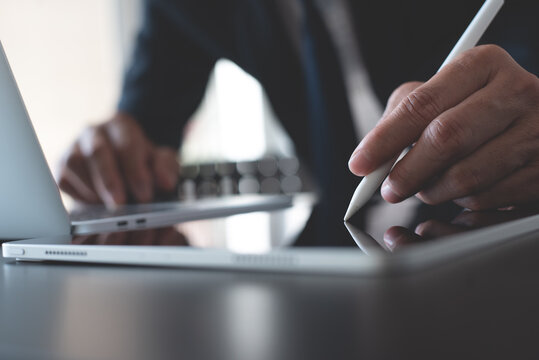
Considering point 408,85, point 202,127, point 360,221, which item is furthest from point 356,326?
point 202,127

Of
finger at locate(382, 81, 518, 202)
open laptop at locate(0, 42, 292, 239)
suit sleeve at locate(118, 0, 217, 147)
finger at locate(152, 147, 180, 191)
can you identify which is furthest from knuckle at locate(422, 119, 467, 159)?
suit sleeve at locate(118, 0, 217, 147)

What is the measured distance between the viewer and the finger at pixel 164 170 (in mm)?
869

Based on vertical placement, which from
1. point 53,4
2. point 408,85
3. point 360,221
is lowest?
point 360,221

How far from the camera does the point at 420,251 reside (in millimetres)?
188

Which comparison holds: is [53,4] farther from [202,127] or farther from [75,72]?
[202,127]

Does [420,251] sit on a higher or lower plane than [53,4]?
lower

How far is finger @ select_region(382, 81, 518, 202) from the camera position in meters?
0.35

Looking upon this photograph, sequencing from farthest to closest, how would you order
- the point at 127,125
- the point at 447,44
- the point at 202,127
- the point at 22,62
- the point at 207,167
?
1. the point at 202,127
2. the point at 22,62
3. the point at 207,167
4. the point at 127,125
5. the point at 447,44

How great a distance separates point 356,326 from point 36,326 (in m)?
0.11

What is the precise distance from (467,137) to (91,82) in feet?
8.61

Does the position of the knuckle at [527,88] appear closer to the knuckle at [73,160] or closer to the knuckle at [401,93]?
the knuckle at [401,93]

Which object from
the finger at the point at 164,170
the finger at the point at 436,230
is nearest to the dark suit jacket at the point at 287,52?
the finger at the point at 164,170

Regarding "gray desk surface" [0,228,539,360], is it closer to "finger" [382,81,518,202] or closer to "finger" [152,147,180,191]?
"finger" [382,81,518,202]

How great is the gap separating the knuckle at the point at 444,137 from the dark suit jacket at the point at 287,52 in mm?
455
